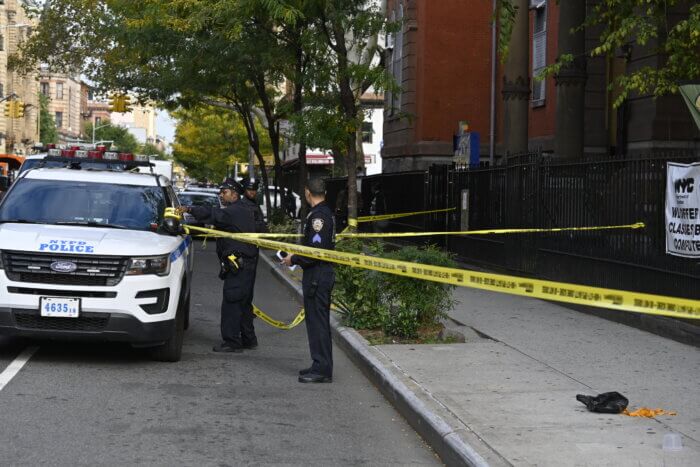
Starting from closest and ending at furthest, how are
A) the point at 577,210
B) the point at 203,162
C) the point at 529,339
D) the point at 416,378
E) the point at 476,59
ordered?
the point at 416,378, the point at 529,339, the point at 577,210, the point at 476,59, the point at 203,162

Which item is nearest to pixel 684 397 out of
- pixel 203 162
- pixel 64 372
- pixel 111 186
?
pixel 64 372

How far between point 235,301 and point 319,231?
169 cm

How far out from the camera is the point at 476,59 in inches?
1166

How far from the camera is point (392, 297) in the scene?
1147 cm

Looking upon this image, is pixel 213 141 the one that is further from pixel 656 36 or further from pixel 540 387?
pixel 540 387

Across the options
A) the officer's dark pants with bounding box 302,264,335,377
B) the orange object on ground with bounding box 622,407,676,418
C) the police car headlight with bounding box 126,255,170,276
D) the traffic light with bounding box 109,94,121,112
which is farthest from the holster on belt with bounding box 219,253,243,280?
the traffic light with bounding box 109,94,121,112

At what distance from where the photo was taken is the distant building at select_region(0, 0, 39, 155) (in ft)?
262

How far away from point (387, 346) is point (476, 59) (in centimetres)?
1996

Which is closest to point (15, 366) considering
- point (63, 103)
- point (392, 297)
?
point (392, 297)

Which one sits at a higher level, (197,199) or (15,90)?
(15,90)

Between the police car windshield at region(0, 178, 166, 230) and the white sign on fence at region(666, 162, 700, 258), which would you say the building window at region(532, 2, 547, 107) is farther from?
the police car windshield at region(0, 178, 166, 230)

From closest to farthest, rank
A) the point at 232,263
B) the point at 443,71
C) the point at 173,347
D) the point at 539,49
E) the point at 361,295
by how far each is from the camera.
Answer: the point at 173,347, the point at 232,263, the point at 361,295, the point at 539,49, the point at 443,71

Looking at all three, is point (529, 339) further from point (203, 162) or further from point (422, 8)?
point (203, 162)

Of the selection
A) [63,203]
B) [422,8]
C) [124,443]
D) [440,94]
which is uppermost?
[422,8]
